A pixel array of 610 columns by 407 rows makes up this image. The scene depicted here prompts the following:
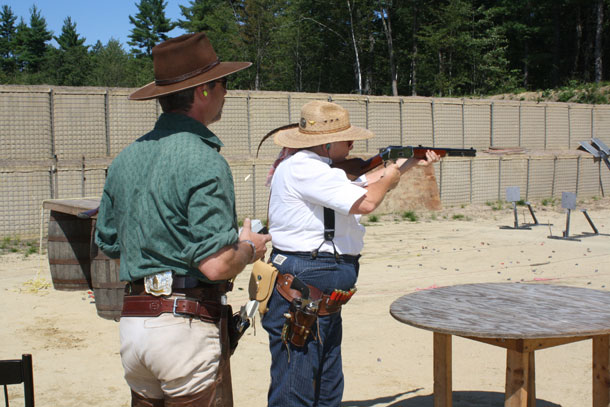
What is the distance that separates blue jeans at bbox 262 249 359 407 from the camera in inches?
130

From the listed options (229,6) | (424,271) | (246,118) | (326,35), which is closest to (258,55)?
(326,35)

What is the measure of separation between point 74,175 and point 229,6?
40706 mm

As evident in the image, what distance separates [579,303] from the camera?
3.47m

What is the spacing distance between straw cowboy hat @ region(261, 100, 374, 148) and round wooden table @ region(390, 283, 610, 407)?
3.17 ft

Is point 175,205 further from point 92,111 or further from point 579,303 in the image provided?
point 92,111

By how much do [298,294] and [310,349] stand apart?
11.7 inches

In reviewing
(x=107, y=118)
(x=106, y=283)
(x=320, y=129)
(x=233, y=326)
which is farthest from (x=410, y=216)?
(x=233, y=326)

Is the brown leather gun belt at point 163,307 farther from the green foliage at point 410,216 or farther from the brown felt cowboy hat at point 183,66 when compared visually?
the green foliage at point 410,216

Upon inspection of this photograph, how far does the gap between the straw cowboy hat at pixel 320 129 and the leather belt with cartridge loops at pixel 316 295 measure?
71 centimetres

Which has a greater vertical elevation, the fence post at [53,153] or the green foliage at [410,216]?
the fence post at [53,153]

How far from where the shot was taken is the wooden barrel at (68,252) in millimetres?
7789

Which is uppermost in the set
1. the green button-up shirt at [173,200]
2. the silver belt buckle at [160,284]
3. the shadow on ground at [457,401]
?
the green button-up shirt at [173,200]

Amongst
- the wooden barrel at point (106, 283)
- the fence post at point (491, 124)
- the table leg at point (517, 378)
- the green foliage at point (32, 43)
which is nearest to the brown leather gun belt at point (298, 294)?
the table leg at point (517, 378)

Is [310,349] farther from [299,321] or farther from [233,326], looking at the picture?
[233,326]
